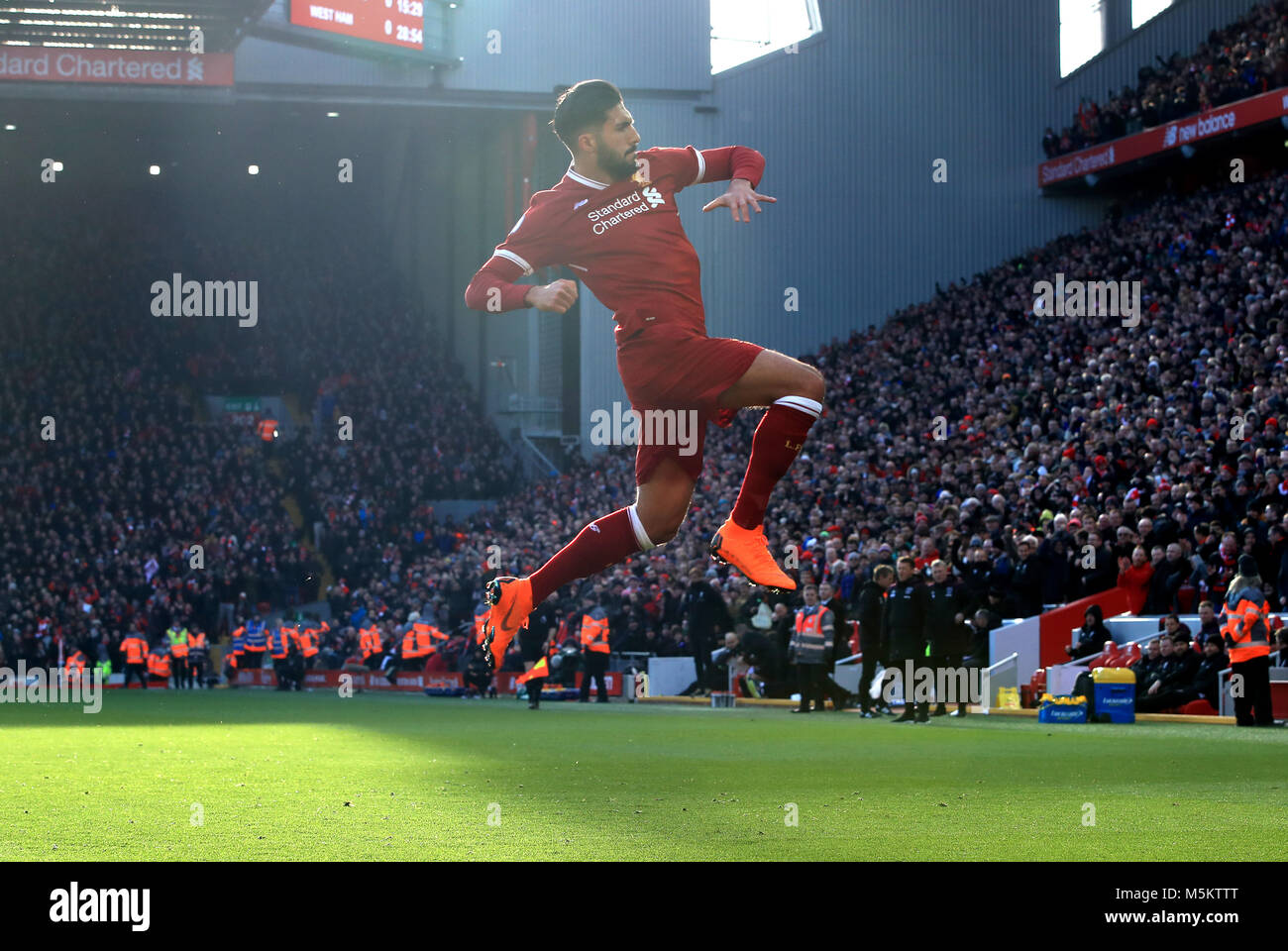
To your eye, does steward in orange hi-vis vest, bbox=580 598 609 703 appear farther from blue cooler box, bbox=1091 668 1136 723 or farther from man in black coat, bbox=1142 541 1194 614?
blue cooler box, bbox=1091 668 1136 723

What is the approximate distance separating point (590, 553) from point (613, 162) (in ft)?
4.48

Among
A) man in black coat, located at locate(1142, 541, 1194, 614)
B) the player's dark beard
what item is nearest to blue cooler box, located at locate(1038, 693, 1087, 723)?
man in black coat, located at locate(1142, 541, 1194, 614)

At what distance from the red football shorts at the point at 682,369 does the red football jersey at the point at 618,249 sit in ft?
0.20

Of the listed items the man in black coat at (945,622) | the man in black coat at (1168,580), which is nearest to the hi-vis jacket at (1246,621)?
the man in black coat at (1168,580)

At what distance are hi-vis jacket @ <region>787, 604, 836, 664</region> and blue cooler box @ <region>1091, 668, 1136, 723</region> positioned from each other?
3893 millimetres

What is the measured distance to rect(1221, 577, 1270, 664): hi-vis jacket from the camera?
1689 centimetres

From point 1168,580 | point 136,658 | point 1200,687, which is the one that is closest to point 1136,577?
point 1168,580

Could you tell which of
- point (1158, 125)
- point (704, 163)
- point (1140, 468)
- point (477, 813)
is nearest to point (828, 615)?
point (1140, 468)

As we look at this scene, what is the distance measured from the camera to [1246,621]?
1689 cm

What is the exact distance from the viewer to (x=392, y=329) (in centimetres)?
4584

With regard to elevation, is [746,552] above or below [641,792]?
above

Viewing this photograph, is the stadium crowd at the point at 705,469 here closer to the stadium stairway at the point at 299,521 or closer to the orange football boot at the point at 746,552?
the stadium stairway at the point at 299,521

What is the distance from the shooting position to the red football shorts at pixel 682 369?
5.23m

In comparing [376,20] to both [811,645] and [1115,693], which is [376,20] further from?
[1115,693]
